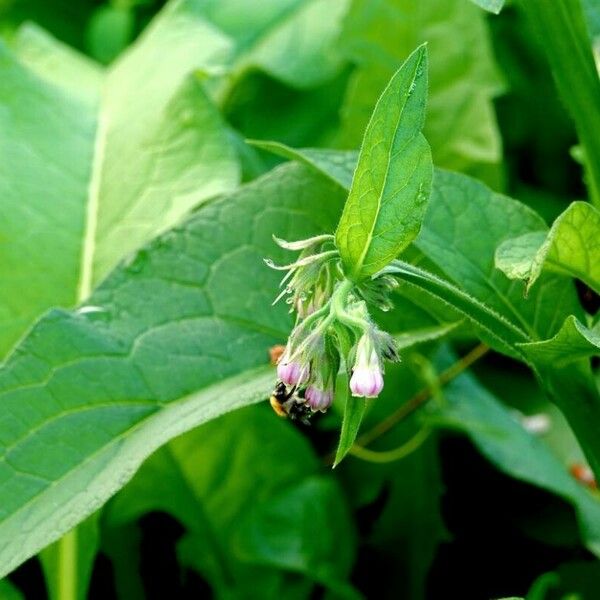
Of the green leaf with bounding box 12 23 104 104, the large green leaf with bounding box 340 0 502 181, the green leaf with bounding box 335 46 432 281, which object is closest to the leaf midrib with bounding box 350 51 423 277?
the green leaf with bounding box 335 46 432 281

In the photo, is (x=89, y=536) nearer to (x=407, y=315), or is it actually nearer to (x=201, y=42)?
(x=407, y=315)

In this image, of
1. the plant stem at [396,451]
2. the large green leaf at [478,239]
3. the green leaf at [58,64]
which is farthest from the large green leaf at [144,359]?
the green leaf at [58,64]

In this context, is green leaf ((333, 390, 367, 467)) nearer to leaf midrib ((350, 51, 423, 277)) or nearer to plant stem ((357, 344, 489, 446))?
leaf midrib ((350, 51, 423, 277))

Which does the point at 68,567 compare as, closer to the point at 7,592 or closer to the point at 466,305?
the point at 7,592

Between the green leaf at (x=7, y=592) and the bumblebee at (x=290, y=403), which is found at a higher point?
the bumblebee at (x=290, y=403)

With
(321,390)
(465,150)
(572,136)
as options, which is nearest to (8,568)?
(321,390)

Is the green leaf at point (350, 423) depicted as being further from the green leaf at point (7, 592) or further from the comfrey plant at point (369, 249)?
the green leaf at point (7, 592)

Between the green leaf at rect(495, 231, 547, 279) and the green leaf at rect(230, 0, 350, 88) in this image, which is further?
the green leaf at rect(230, 0, 350, 88)
